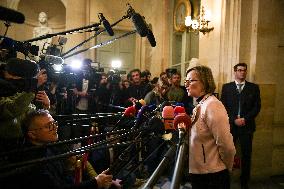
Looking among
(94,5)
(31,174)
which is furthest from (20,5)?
(31,174)

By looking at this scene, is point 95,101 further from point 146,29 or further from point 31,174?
point 31,174

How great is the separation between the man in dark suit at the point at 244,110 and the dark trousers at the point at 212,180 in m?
2.02

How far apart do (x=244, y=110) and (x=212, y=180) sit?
228 cm

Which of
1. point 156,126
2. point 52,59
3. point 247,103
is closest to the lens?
point 156,126

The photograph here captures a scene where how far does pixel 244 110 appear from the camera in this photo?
15.2 feet

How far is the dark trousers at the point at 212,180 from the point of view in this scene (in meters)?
2.62

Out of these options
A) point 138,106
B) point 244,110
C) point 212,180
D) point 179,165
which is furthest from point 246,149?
point 179,165

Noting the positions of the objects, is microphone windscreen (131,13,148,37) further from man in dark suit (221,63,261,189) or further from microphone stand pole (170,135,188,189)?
man in dark suit (221,63,261,189)

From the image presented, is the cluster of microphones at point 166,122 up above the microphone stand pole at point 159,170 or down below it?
above

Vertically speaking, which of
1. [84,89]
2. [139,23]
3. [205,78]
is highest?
[139,23]

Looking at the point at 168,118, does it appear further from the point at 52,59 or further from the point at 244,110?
the point at 244,110

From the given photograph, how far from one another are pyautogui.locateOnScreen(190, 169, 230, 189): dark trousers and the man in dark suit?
2.02 metres

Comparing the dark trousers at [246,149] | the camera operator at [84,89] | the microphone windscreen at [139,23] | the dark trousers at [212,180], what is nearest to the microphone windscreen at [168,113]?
the dark trousers at [212,180]

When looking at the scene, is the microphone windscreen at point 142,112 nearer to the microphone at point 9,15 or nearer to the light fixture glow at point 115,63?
the microphone at point 9,15
